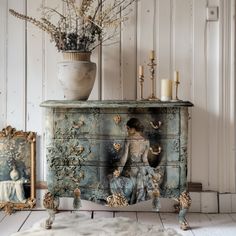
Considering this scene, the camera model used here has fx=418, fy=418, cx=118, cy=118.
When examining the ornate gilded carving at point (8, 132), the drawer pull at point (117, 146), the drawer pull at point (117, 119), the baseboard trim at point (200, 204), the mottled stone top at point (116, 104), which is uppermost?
the mottled stone top at point (116, 104)

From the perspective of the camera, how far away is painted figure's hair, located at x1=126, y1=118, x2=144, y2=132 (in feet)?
8.48

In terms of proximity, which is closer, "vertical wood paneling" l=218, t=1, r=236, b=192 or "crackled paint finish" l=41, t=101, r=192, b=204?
"crackled paint finish" l=41, t=101, r=192, b=204

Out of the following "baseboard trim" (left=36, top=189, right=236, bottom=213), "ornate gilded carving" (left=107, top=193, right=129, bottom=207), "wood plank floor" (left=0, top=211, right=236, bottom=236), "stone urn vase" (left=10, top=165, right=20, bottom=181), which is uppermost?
"stone urn vase" (left=10, top=165, right=20, bottom=181)

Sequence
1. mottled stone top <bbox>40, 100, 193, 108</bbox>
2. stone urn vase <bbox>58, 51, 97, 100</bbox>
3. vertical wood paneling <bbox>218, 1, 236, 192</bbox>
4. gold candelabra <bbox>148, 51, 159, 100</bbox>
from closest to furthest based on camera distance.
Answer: mottled stone top <bbox>40, 100, 193, 108</bbox> → stone urn vase <bbox>58, 51, 97, 100</bbox> → gold candelabra <bbox>148, 51, 159, 100</bbox> → vertical wood paneling <bbox>218, 1, 236, 192</bbox>

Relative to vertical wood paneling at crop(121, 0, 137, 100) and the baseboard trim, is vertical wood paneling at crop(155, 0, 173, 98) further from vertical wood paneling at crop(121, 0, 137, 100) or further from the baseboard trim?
the baseboard trim

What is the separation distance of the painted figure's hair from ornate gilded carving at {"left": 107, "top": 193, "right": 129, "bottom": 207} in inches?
16.9

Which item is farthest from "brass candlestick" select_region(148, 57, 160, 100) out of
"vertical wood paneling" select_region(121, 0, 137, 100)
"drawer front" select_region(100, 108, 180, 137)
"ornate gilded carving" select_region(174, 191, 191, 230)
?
"ornate gilded carving" select_region(174, 191, 191, 230)

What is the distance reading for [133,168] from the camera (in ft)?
8.56

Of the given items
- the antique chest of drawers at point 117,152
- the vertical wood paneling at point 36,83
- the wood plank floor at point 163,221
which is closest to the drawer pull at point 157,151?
the antique chest of drawers at point 117,152

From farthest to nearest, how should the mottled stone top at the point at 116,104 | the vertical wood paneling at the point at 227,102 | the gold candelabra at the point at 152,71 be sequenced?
1. the vertical wood paneling at the point at 227,102
2. the gold candelabra at the point at 152,71
3. the mottled stone top at the point at 116,104

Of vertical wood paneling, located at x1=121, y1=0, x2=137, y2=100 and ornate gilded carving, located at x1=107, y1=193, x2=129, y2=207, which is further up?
vertical wood paneling, located at x1=121, y1=0, x2=137, y2=100

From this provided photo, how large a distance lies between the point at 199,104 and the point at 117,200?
37.9 inches

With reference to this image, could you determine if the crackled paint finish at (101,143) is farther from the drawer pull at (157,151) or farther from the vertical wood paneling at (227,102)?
the vertical wood paneling at (227,102)

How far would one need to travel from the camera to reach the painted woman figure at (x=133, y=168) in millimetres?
2588
